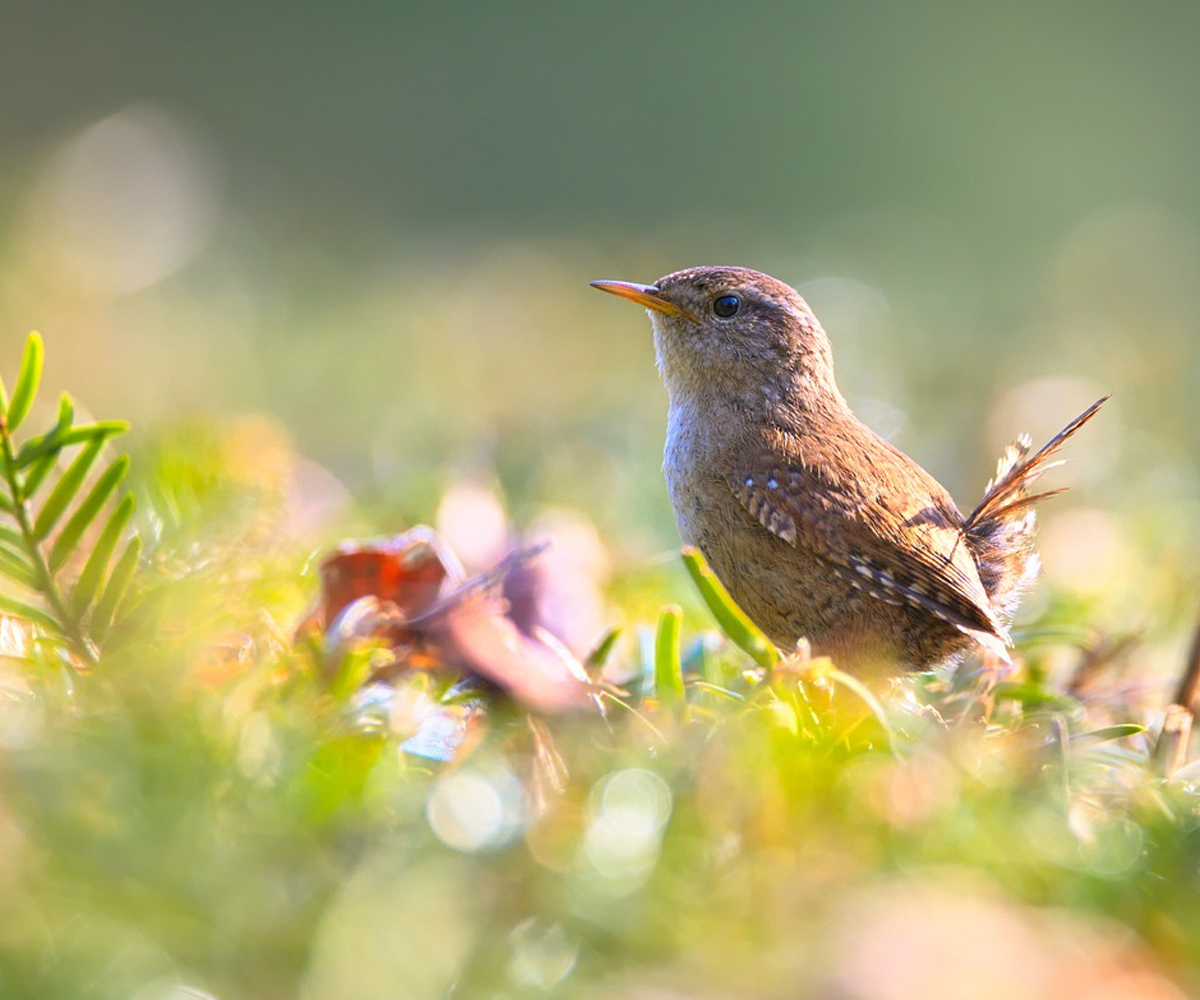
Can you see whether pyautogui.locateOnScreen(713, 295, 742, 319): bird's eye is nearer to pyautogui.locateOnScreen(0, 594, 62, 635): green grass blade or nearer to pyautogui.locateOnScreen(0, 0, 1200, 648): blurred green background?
pyautogui.locateOnScreen(0, 0, 1200, 648): blurred green background

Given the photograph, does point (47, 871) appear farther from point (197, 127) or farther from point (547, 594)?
point (197, 127)

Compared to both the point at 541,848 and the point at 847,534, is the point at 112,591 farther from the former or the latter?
the point at 847,534

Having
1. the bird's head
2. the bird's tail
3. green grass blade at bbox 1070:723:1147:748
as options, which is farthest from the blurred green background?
green grass blade at bbox 1070:723:1147:748

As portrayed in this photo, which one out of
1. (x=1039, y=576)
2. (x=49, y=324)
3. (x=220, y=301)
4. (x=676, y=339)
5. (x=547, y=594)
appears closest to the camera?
(x=547, y=594)

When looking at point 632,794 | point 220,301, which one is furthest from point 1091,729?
point 220,301

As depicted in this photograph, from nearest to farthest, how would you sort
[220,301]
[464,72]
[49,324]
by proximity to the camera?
[49,324] < [220,301] < [464,72]

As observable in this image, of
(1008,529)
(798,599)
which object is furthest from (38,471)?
(1008,529)

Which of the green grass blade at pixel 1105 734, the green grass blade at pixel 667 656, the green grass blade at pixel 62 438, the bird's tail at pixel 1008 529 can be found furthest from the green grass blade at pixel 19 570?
the bird's tail at pixel 1008 529
